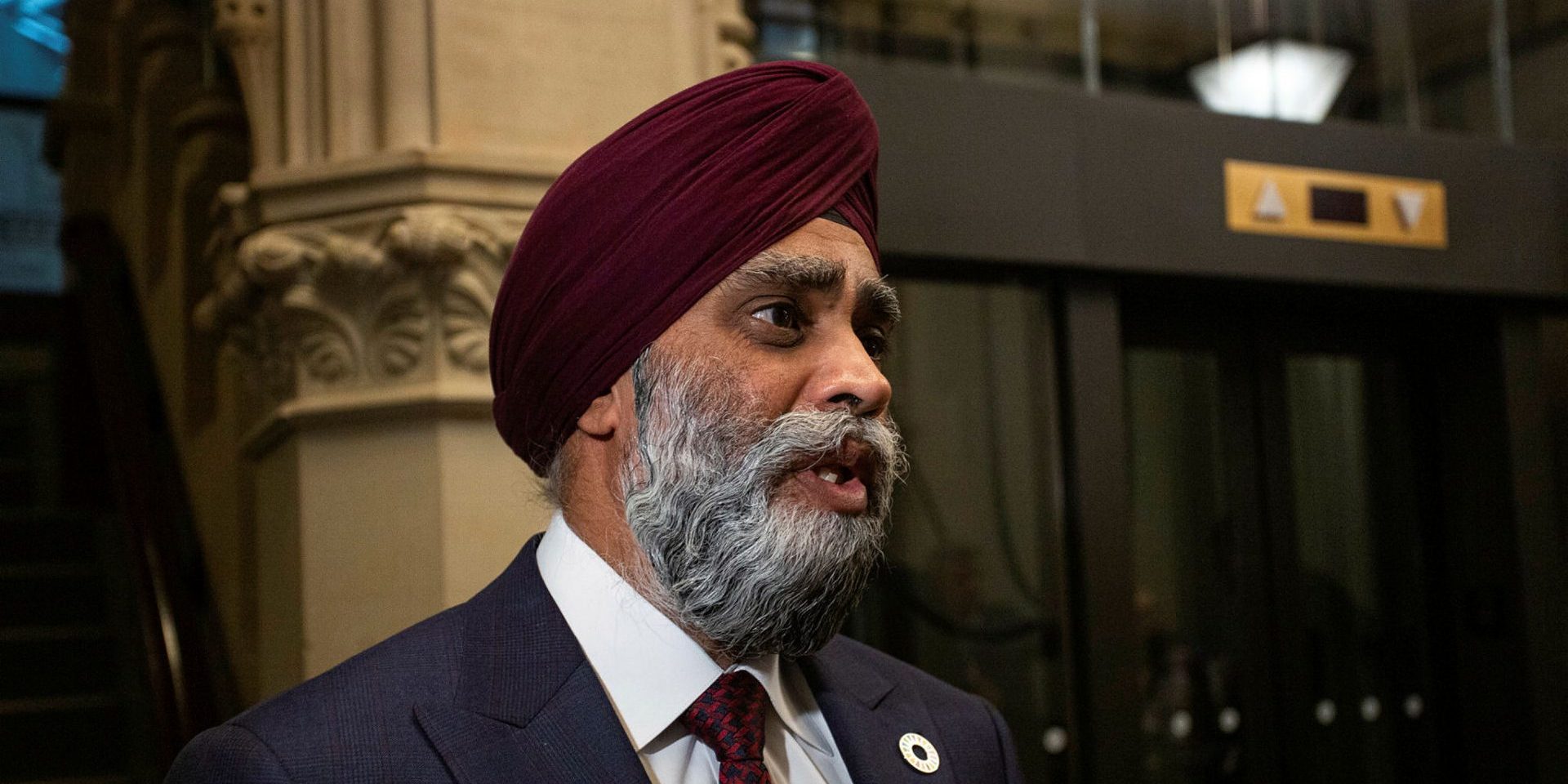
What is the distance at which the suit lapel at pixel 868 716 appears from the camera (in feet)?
5.26

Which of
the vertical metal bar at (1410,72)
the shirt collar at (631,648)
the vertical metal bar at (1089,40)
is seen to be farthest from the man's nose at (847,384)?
the vertical metal bar at (1410,72)

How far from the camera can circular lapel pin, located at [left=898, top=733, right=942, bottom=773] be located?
5.40 feet

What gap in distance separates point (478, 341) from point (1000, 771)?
1.49m

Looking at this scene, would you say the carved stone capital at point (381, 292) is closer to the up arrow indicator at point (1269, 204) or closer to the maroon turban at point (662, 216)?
the maroon turban at point (662, 216)

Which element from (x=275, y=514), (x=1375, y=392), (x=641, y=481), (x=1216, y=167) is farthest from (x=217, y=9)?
(x=1375, y=392)

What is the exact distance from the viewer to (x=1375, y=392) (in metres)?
4.81

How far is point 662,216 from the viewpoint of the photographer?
150cm

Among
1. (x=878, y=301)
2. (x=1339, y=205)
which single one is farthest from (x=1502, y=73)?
(x=878, y=301)

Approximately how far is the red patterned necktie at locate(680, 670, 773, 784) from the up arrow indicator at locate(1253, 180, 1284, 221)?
307 cm

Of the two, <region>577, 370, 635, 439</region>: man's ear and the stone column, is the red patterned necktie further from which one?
the stone column

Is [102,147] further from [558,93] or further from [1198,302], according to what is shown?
[1198,302]

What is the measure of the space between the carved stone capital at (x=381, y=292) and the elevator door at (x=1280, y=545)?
2168 mm

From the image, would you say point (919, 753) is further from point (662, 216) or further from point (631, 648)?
point (662, 216)

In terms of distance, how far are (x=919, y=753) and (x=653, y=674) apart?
351 millimetres
